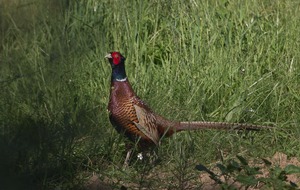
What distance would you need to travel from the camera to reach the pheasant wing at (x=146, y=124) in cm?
616

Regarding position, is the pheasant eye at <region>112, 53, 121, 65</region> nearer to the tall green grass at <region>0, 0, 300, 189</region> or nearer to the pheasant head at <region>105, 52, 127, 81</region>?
the pheasant head at <region>105, 52, 127, 81</region>

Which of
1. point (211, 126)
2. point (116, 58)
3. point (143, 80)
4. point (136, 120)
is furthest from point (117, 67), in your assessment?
point (211, 126)

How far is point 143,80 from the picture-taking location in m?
6.95

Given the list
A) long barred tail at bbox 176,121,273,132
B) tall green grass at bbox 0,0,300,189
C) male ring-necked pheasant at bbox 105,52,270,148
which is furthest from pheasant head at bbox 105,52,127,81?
long barred tail at bbox 176,121,273,132

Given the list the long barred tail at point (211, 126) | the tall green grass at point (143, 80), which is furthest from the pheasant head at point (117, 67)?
the long barred tail at point (211, 126)

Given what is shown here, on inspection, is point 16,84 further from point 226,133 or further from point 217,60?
point 217,60

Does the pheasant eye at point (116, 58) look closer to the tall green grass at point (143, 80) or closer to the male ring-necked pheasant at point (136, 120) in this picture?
the male ring-necked pheasant at point (136, 120)

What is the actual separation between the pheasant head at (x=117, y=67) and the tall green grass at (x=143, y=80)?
0.20 m

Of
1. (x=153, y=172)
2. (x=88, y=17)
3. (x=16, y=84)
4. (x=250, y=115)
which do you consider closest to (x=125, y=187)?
(x=153, y=172)

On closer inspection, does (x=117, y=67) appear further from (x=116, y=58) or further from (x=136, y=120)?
(x=136, y=120)

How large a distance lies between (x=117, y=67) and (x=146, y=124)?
506 mm

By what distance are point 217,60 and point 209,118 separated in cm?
57

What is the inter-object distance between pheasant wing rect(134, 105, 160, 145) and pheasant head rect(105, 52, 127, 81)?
0.29m

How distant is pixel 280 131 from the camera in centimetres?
655
